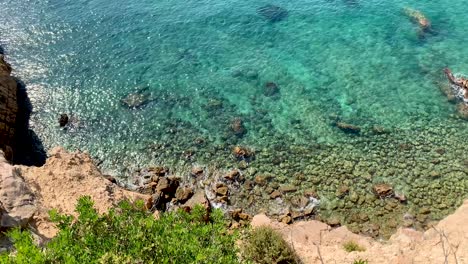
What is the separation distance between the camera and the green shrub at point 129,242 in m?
11.1

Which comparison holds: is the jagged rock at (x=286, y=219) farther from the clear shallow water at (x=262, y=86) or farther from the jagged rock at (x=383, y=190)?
the jagged rock at (x=383, y=190)

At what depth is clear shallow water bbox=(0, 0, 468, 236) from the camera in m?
27.1

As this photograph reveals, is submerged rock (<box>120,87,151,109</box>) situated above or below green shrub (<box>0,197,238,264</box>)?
below

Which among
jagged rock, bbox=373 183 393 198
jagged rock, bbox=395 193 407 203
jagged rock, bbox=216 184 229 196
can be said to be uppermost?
jagged rock, bbox=216 184 229 196

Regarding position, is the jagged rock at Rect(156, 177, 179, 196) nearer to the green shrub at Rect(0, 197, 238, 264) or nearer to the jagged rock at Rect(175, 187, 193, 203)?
the jagged rock at Rect(175, 187, 193, 203)

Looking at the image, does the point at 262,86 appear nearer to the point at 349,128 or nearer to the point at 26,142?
the point at 349,128

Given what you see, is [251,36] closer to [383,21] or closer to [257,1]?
[257,1]

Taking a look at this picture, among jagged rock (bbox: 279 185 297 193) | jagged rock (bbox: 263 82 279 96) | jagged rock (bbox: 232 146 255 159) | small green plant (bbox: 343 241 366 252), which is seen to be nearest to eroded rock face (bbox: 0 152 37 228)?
jagged rock (bbox: 232 146 255 159)

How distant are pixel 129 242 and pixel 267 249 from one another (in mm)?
7937

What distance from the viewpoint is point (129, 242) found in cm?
1238

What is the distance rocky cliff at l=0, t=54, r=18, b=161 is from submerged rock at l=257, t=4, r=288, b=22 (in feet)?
85.0

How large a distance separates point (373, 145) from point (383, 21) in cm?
1910

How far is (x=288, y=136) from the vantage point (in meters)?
29.9

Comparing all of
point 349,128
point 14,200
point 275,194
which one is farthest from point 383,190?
point 14,200
